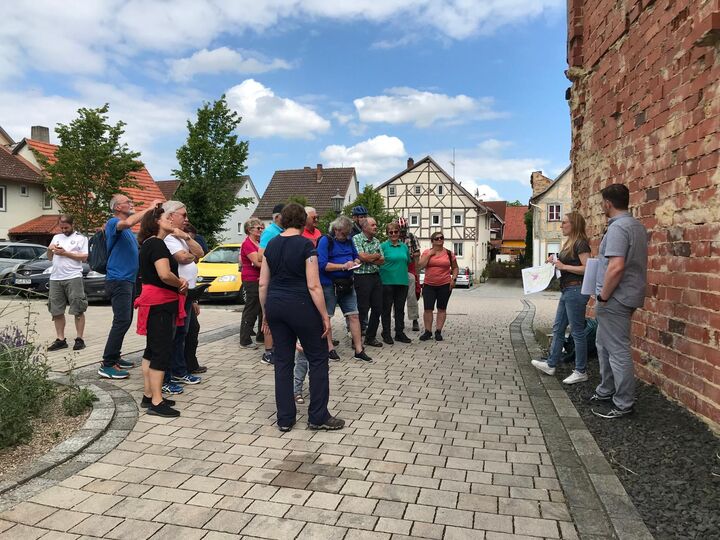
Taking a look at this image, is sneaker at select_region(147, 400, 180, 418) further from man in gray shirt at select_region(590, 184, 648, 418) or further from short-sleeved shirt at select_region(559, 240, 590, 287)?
short-sleeved shirt at select_region(559, 240, 590, 287)

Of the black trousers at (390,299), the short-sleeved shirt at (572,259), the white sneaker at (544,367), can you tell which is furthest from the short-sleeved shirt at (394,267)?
the short-sleeved shirt at (572,259)

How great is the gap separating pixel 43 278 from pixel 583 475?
617 inches

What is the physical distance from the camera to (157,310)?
4.98 metres

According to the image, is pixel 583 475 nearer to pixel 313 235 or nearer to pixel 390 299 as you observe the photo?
pixel 313 235

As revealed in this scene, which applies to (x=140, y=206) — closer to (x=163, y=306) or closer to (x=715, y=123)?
(x=163, y=306)

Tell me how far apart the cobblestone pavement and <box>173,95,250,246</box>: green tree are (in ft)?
→ 72.8

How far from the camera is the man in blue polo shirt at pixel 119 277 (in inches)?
241

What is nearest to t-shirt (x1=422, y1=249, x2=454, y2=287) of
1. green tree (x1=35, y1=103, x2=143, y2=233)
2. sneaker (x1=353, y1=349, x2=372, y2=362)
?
sneaker (x1=353, y1=349, x2=372, y2=362)

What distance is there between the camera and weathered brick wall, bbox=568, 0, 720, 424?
174 inches

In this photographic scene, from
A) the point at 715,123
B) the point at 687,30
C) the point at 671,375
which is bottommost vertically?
the point at 671,375

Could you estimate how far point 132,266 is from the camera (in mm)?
6391

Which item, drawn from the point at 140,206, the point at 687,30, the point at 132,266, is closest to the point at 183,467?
the point at 132,266

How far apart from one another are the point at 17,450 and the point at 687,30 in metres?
6.05

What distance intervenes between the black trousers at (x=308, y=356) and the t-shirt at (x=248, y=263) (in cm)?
325
